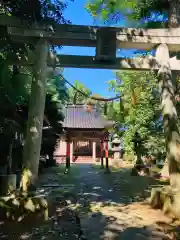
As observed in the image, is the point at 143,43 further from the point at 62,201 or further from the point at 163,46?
the point at 62,201

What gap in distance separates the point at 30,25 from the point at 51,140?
1044cm

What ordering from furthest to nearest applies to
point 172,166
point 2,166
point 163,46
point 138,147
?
point 138,147 < point 2,166 < point 163,46 < point 172,166

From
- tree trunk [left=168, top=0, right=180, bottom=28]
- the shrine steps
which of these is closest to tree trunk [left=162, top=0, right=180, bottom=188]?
tree trunk [left=168, top=0, right=180, bottom=28]

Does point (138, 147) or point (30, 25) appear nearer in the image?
point (30, 25)

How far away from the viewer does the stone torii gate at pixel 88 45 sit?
5.79m

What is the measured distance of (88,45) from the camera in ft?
22.0

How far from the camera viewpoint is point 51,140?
1575 centimetres

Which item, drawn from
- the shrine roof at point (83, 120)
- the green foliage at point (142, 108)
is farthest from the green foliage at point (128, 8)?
the shrine roof at point (83, 120)

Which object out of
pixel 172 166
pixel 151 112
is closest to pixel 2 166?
pixel 172 166

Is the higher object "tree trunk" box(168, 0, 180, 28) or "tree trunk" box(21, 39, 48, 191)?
"tree trunk" box(168, 0, 180, 28)

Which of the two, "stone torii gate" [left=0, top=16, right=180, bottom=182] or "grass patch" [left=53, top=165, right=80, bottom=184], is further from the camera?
"grass patch" [left=53, top=165, right=80, bottom=184]

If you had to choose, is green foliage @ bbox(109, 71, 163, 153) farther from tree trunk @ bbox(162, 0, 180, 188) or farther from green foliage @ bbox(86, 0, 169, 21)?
tree trunk @ bbox(162, 0, 180, 188)

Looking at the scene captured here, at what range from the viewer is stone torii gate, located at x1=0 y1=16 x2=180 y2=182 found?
579 cm

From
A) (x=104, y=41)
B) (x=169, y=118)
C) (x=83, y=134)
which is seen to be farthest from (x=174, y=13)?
(x=83, y=134)
